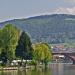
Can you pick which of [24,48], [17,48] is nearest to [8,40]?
[17,48]

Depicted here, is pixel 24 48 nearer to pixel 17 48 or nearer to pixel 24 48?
pixel 24 48

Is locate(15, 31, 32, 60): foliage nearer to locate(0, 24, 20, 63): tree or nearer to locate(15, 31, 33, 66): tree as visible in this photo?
locate(15, 31, 33, 66): tree

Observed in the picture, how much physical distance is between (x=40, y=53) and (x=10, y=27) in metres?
21.6

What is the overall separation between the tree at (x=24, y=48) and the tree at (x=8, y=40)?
9.82 meters

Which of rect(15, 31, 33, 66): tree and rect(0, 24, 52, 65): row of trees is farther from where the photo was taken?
rect(15, 31, 33, 66): tree

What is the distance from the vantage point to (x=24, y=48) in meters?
108

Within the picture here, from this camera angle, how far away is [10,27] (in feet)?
314

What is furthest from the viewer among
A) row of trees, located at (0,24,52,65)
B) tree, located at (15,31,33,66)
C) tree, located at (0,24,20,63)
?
tree, located at (15,31,33,66)

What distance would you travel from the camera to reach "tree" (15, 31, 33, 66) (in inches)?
4208

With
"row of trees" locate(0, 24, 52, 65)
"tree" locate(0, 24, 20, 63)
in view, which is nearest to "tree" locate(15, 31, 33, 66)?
"row of trees" locate(0, 24, 52, 65)

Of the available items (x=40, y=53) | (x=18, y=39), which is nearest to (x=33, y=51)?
(x=40, y=53)

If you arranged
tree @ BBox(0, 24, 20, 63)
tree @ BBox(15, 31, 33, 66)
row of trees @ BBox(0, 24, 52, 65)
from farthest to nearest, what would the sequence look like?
tree @ BBox(15, 31, 33, 66) < row of trees @ BBox(0, 24, 52, 65) < tree @ BBox(0, 24, 20, 63)

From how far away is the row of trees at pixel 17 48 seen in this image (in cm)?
9375

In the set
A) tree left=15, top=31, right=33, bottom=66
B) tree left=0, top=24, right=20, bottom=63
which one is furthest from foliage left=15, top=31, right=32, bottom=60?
tree left=0, top=24, right=20, bottom=63
